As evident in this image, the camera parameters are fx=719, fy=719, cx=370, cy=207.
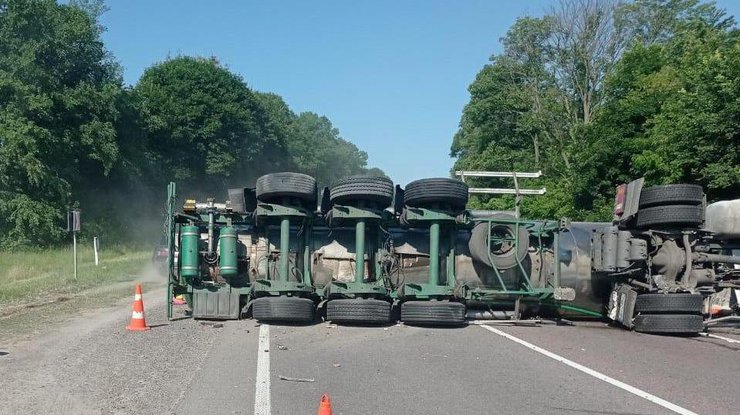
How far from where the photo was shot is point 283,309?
11.8m

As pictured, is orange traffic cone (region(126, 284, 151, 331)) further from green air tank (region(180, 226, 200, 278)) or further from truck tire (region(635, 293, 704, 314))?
truck tire (region(635, 293, 704, 314))

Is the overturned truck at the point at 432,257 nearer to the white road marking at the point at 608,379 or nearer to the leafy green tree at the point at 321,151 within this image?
the white road marking at the point at 608,379

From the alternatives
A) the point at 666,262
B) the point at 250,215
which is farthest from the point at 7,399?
the point at 666,262

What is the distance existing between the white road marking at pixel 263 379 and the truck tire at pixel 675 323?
6323 mm

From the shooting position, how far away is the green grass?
17883 millimetres

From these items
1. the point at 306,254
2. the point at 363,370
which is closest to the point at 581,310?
the point at 306,254

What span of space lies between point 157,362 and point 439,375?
346 cm

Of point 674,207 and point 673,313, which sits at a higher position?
point 674,207

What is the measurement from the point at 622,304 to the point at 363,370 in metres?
5.81

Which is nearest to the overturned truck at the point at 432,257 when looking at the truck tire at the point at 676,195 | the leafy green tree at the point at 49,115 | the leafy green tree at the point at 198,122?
the truck tire at the point at 676,195

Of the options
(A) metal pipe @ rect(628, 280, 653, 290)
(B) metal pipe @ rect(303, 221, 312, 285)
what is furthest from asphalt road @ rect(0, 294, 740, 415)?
(B) metal pipe @ rect(303, 221, 312, 285)

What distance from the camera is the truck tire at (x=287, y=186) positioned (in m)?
12.2

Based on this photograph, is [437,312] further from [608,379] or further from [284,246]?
[608,379]

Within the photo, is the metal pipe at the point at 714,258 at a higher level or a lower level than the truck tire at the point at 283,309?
higher
